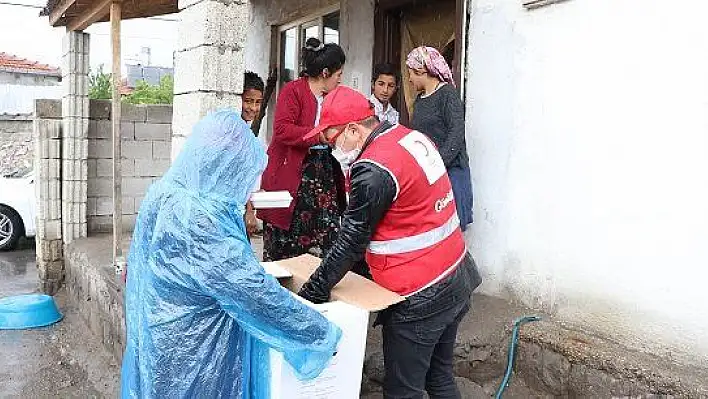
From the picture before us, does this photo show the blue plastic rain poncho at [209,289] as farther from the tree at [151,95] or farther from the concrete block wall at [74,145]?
the tree at [151,95]

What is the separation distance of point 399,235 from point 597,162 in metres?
1.76

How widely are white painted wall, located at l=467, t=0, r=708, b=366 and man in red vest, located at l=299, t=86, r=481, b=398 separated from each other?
1397 millimetres

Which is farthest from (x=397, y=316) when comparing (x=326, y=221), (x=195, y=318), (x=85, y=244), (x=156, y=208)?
(x=85, y=244)

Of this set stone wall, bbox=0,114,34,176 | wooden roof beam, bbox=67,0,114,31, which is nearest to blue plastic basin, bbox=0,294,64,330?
wooden roof beam, bbox=67,0,114,31

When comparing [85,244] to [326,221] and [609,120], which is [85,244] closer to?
[326,221]

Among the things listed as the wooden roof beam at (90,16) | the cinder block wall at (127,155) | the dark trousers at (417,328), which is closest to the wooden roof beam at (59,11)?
the wooden roof beam at (90,16)

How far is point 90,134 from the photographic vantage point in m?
7.60

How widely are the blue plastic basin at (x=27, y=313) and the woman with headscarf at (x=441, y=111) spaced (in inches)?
172

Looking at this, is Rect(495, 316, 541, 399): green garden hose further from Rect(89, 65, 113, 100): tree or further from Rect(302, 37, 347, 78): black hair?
Rect(89, 65, 113, 100): tree

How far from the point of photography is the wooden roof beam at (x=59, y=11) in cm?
635

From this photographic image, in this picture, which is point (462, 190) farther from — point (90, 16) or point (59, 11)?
point (59, 11)

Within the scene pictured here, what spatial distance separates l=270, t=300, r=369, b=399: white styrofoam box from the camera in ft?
6.91

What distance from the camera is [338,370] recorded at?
7.29ft

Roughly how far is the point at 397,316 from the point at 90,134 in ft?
20.3
